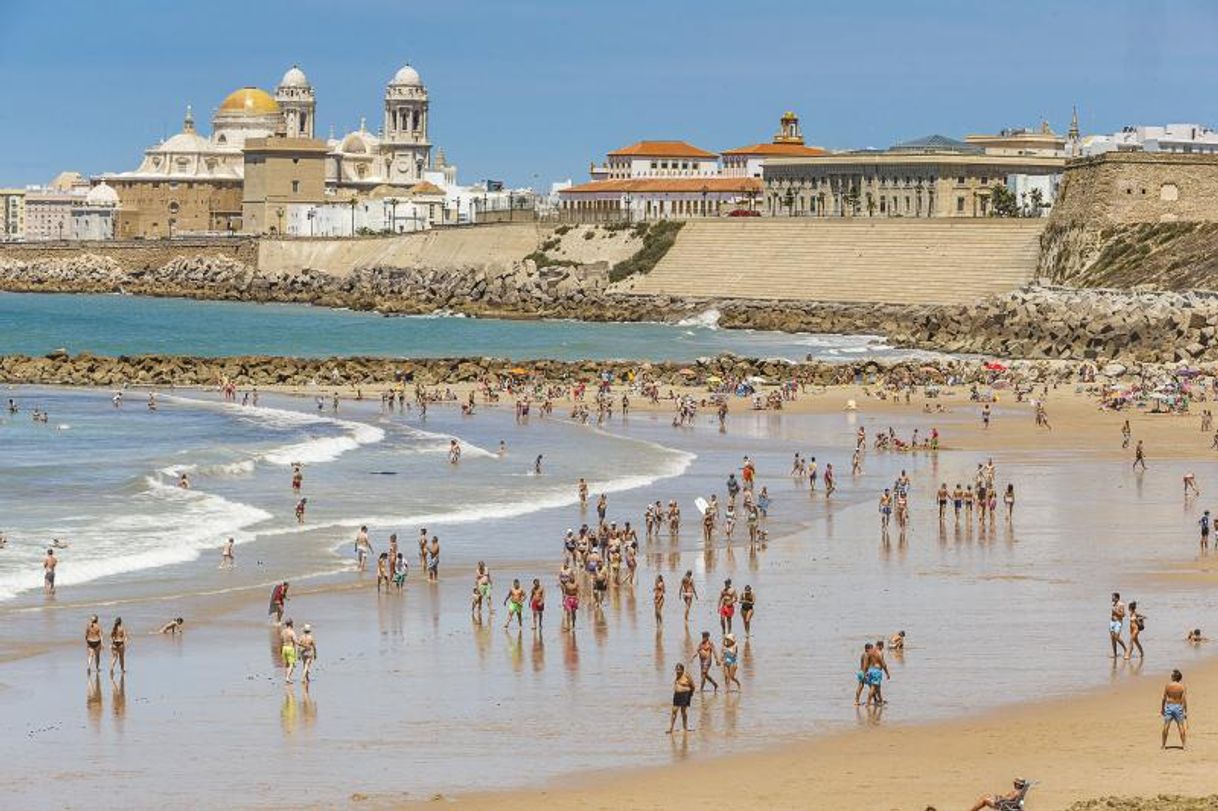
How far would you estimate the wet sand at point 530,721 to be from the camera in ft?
59.2

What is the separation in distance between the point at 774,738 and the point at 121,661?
23.7 feet

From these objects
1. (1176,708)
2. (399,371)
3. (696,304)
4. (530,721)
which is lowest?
(530,721)

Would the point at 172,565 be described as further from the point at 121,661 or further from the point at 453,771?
the point at 453,771

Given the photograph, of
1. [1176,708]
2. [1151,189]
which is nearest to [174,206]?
[1151,189]

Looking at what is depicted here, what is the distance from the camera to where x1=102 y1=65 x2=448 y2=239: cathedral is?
174500 mm

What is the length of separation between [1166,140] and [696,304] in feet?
121

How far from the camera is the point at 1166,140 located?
434 feet

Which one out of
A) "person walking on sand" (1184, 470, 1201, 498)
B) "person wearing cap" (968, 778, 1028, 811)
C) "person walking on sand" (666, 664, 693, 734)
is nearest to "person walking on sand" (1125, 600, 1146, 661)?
"person walking on sand" (666, 664, 693, 734)

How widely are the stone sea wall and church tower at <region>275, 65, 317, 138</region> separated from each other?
21.0 meters

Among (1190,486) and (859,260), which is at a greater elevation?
(859,260)

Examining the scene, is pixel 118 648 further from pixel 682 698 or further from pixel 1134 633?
pixel 1134 633

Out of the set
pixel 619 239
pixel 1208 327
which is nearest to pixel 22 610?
pixel 1208 327

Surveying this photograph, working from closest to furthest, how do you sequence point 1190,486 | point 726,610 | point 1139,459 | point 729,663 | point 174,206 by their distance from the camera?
1. point 729,663
2. point 726,610
3. point 1190,486
4. point 1139,459
5. point 174,206

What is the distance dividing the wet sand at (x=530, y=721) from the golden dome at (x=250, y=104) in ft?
515
